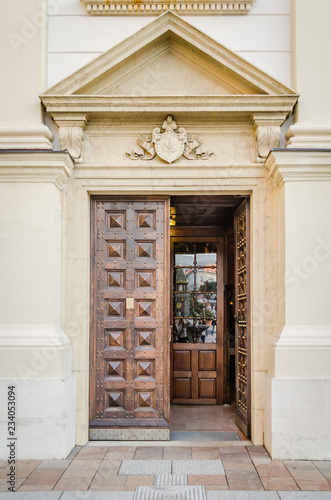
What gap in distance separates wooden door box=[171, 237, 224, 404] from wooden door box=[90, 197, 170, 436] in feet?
7.13

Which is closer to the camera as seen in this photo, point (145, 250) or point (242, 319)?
point (145, 250)

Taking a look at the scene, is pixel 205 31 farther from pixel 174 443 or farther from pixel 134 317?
pixel 174 443

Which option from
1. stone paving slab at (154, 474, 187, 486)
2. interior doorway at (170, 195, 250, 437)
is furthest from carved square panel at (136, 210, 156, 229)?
stone paving slab at (154, 474, 187, 486)

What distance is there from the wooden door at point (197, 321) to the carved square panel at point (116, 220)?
244 cm

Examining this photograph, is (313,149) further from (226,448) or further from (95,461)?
(95,461)

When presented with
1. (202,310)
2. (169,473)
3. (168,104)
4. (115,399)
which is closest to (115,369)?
(115,399)

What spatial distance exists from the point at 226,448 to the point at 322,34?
496 cm

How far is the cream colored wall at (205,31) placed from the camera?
22.1 feet

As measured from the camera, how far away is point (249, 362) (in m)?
6.77

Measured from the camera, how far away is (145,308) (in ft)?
22.2

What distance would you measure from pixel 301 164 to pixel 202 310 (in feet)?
11.7

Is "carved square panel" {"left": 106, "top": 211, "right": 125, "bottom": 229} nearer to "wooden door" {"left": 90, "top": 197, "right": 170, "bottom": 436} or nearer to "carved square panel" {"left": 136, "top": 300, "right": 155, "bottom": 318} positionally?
"wooden door" {"left": 90, "top": 197, "right": 170, "bottom": 436}

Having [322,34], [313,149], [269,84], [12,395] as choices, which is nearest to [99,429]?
[12,395]

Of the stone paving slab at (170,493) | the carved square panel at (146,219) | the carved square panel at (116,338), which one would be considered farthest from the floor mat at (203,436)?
the carved square panel at (146,219)
